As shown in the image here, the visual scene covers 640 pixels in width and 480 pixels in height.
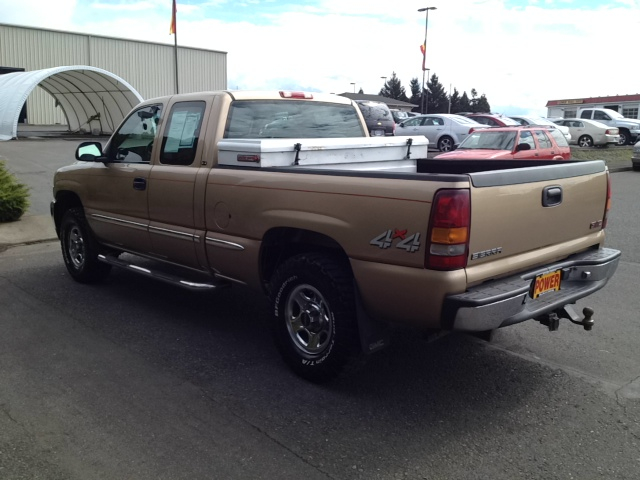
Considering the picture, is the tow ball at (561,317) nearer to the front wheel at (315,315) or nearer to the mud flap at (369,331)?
the mud flap at (369,331)

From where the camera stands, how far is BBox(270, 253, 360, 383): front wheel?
3904 mm

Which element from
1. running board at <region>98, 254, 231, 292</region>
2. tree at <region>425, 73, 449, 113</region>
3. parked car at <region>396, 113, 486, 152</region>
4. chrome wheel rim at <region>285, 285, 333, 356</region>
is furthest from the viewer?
tree at <region>425, 73, 449, 113</region>

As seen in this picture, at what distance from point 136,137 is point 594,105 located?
167 ft

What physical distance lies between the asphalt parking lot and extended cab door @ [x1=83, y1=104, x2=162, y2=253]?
2.37 feet

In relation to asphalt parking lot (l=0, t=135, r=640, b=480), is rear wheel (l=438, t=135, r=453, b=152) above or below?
above

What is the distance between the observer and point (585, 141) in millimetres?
29156

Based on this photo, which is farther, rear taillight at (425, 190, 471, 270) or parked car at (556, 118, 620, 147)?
parked car at (556, 118, 620, 147)

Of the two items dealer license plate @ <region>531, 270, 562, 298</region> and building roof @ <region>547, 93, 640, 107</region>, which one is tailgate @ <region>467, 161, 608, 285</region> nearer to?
dealer license plate @ <region>531, 270, 562, 298</region>

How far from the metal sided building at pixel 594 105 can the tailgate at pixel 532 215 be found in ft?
160

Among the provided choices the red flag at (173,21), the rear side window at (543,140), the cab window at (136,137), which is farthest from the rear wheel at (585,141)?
the cab window at (136,137)

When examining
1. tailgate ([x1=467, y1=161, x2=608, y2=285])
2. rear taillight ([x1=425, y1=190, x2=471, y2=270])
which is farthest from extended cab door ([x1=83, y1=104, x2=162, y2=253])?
tailgate ([x1=467, y1=161, x2=608, y2=285])

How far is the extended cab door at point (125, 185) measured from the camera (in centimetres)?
559

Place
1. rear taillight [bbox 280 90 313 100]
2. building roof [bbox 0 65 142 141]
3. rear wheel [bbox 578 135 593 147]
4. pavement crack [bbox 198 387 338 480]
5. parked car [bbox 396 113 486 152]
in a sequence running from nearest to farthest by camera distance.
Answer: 1. pavement crack [bbox 198 387 338 480]
2. rear taillight [bbox 280 90 313 100]
3. building roof [bbox 0 65 142 141]
4. parked car [bbox 396 113 486 152]
5. rear wheel [bbox 578 135 593 147]

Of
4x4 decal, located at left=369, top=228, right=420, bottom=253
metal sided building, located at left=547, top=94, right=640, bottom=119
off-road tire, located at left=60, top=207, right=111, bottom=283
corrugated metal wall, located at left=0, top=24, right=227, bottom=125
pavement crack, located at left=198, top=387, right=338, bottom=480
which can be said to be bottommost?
pavement crack, located at left=198, top=387, right=338, bottom=480
